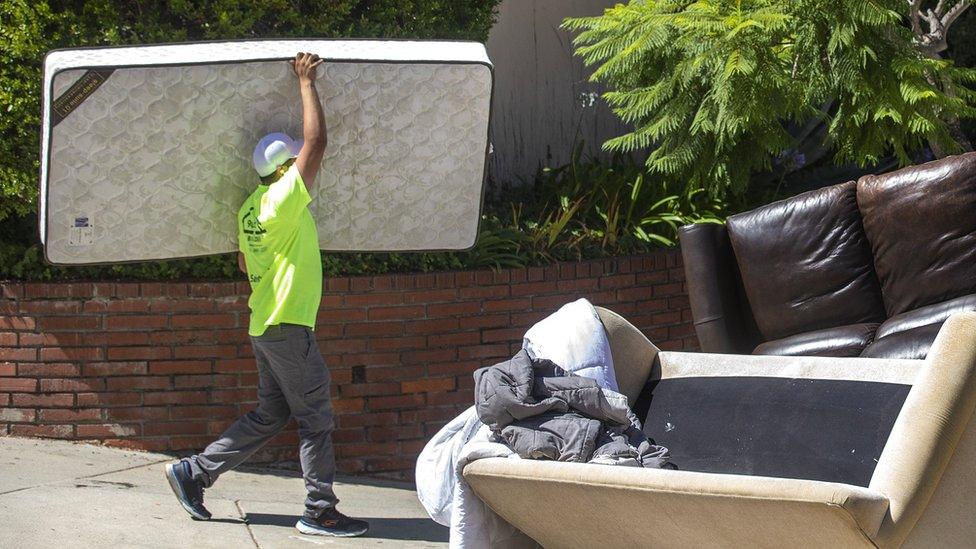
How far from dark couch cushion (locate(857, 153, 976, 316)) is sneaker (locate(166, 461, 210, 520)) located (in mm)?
3256

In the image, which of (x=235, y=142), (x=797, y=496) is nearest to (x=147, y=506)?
(x=235, y=142)

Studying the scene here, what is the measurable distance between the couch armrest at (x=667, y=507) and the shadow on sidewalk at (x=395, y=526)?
151 centimetres

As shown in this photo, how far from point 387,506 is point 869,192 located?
9.34 ft

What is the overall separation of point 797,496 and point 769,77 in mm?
3354

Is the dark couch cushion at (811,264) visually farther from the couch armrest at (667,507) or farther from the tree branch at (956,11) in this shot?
the couch armrest at (667,507)

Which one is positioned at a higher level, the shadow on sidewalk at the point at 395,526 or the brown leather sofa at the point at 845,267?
the brown leather sofa at the point at 845,267

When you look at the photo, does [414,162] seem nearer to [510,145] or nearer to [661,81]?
[661,81]

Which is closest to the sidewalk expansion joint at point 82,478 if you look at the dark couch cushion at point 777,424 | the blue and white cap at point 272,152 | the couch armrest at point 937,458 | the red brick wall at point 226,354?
the red brick wall at point 226,354

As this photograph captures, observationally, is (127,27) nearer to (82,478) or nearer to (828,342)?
(82,478)

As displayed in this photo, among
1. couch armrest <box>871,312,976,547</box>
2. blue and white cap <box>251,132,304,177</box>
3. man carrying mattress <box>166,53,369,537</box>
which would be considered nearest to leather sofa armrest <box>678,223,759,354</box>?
man carrying mattress <box>166,53,369,537</box>

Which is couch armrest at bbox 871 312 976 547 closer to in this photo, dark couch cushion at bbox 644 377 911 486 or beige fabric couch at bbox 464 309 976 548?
beige fabric couch at bbox 464 309 976 548

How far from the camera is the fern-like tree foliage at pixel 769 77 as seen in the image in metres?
6.12

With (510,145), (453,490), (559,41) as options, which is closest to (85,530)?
(453,490)

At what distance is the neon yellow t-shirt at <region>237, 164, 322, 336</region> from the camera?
5.14 m
